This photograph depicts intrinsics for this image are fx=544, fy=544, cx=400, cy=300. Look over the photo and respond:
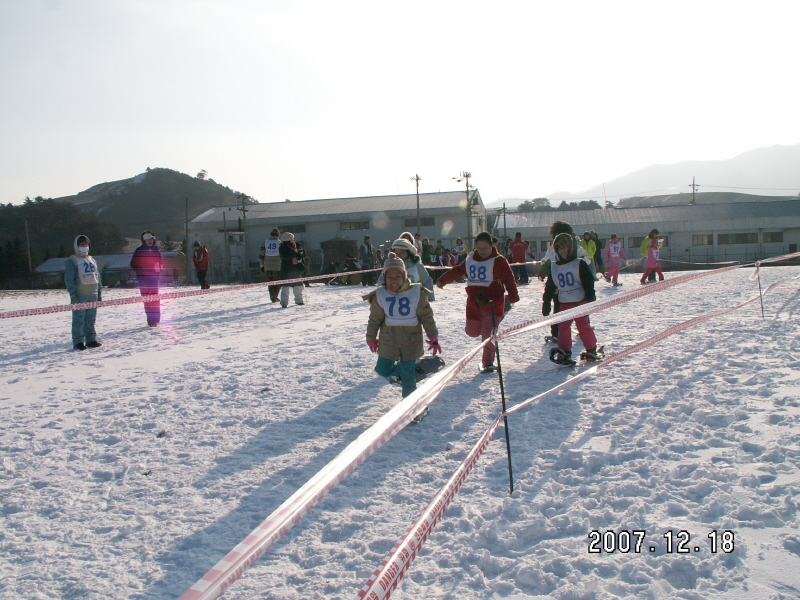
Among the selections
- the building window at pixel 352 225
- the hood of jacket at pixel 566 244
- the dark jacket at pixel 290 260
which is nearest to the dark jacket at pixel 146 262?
the dark jacket at pixel 290 260

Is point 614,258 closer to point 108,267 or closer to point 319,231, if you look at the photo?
point 319,231

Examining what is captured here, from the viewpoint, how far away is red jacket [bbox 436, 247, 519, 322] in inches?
235

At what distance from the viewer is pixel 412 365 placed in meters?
4.82

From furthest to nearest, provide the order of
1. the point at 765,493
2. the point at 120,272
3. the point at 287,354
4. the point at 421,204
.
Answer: the point at 120,272
the point at 421,204
the point at 287,354
the point at 765,493

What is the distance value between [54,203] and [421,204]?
70.8m

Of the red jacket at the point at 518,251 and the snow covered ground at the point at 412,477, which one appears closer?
the snow covered ground at the point at 412,477

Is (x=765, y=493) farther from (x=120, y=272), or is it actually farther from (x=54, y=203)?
(x=54, y=203)

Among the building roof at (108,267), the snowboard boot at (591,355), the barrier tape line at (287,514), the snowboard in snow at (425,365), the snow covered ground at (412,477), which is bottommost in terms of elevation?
the snow covered ground at (412,477)

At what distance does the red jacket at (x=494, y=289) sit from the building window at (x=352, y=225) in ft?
133

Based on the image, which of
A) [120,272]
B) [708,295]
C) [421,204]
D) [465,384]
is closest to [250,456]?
[465,384]

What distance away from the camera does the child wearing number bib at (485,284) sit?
5.97 metres

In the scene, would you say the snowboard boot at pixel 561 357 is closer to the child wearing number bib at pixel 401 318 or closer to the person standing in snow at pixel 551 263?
the person standing in snow at pixel 551 263

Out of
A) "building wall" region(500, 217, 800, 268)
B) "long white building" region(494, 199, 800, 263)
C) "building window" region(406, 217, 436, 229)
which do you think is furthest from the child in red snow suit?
"building wall" region(500, 217, 800, 268)
